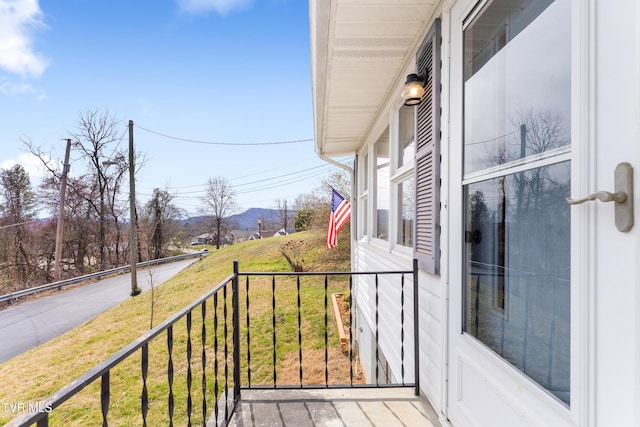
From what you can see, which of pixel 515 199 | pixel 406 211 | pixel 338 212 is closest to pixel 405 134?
pixel 406 211

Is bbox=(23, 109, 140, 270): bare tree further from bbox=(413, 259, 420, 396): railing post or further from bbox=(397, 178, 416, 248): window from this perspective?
bbox=(413, 259, 420, 396): railing post

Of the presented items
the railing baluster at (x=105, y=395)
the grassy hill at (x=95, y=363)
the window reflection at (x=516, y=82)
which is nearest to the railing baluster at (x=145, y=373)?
the railing baluster at (x=105, y=395)

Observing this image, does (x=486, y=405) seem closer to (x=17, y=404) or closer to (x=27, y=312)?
(x=17, y=404)

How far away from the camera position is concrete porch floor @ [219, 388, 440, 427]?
5.64 ft

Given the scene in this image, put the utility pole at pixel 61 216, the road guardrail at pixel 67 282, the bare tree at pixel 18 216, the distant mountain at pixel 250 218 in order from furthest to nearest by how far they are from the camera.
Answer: the distant mountain at pixel 250 218 → the bare tree at pixel 18 216 → the utility pole at pixel 61 216 → the road guardrail at pixel 67 282

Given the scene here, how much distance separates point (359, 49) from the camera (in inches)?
86.9

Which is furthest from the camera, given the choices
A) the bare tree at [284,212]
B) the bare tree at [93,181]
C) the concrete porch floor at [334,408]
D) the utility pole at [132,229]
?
the bare tree at [284,212]

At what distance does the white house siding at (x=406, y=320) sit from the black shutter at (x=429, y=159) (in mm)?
159

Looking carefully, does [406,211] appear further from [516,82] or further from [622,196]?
[622,196]

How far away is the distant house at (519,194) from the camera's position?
71 centimetres

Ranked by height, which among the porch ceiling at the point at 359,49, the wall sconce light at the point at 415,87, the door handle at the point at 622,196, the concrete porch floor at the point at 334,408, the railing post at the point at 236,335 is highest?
the porch ceiling at the point at 359,49

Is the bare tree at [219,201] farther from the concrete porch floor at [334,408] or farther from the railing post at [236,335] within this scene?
the concrete porch floor at [334,408]

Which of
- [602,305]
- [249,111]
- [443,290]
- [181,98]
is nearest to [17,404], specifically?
[443,290]

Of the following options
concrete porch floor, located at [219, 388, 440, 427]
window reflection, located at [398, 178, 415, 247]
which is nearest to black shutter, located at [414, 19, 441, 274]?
window reflection, located at [398, 178, 415, 247]
